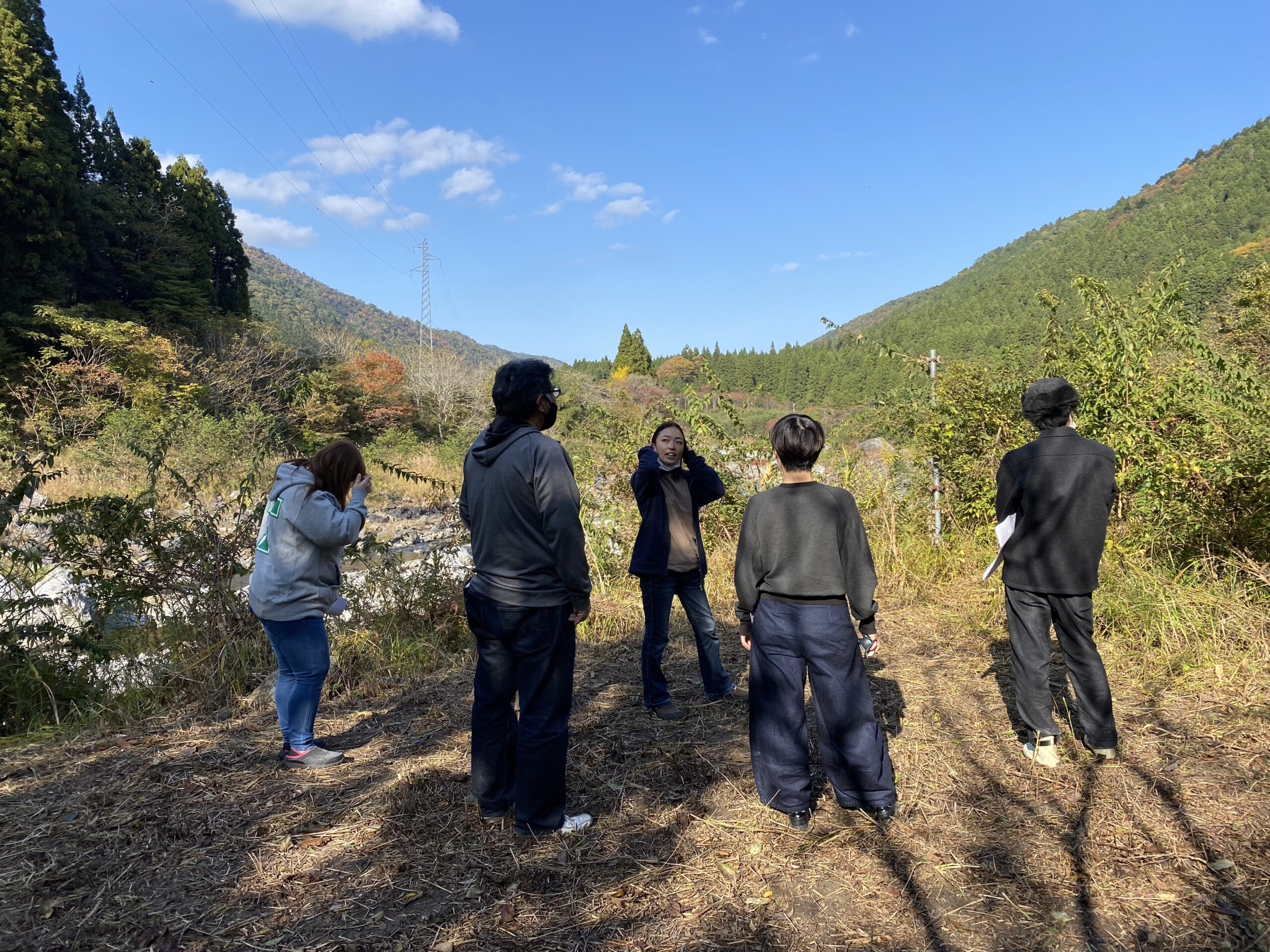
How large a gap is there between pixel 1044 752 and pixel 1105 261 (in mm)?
59711

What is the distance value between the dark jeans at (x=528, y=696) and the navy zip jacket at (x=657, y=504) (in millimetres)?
1277

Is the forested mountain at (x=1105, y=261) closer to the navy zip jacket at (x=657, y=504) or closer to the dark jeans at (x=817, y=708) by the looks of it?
the navy zip jacket at (x=657, y=504)

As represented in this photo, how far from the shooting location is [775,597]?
291cm

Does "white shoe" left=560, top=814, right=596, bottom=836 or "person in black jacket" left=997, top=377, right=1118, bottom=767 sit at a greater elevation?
"person in black jacket" left=997, top=377, right=1118, bottom=767

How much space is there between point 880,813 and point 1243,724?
6.53ft

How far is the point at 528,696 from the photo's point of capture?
8.98 ft

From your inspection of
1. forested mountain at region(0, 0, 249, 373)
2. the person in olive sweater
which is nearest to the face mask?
the person in olive sweater

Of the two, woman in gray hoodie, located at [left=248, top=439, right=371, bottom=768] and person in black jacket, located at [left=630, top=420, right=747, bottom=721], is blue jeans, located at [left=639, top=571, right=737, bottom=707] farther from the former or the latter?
woman in gray hoodie, located at [left=248, top=439, right=371, bottom=768]

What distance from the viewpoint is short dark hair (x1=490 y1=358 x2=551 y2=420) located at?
281 centimetres

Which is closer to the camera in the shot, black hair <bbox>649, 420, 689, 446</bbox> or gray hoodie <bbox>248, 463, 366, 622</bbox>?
gray hoodie <bbox>248, 463, 366, 622</bbox>

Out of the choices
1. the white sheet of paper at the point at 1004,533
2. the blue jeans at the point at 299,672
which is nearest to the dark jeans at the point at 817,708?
the white sheet of paper at the point at 1004,533

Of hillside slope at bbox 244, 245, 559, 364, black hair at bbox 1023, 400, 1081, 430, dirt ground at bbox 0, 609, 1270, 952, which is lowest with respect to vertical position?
dirt ground at bbox 0, 609, 1270, 952

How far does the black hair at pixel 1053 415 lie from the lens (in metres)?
3.25

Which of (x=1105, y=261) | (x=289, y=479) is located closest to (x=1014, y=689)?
(x=289, y=479)
